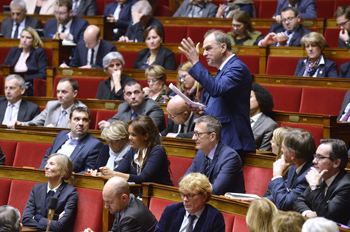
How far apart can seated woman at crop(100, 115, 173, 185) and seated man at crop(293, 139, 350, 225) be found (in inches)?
19.2

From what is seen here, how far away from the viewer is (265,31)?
2.93 metres

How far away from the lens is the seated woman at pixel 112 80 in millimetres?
2514

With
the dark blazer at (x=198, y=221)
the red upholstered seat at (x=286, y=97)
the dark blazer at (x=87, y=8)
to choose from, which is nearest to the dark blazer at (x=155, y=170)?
the dark blazer at (x=198, y=221)

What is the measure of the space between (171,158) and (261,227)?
76 cm

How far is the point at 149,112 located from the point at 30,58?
100cm

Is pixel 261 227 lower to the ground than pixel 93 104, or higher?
lower

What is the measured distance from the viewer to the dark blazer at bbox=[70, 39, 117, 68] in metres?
2.83

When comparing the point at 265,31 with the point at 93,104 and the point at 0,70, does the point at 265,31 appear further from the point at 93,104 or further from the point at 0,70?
the point at 0,70

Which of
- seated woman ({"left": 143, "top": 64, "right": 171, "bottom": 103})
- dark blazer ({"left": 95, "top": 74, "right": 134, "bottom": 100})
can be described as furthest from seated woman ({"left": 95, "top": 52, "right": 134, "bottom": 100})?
seated woman ({"left": 143, "top": 64, "right": 171, "bottom": 103})

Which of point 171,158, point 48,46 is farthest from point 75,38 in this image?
point 171,158

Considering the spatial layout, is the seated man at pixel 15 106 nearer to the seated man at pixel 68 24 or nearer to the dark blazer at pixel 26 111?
the dark blazer at pixel 26 111

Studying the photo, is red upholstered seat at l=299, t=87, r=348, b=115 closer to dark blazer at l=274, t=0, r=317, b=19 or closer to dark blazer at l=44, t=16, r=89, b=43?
dark blazer at l=274, t=0, r=317, b=19

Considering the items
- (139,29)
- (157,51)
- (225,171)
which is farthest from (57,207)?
(139,29)

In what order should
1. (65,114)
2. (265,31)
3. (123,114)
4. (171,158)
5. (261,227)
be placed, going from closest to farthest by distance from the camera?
1. (261,227)
2. (171,158)
3. (123,114)
4. (65,114)
5. (265,31)
